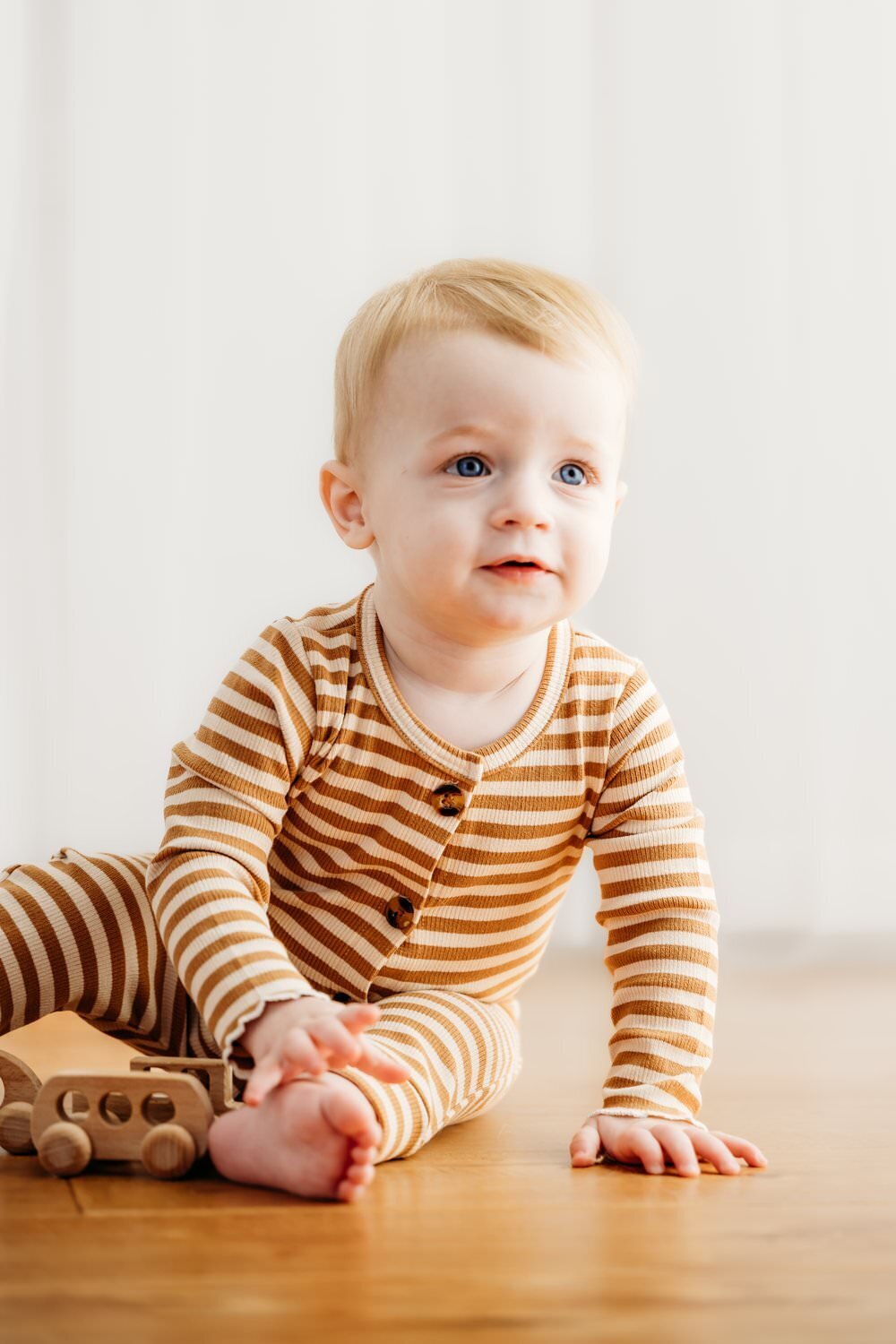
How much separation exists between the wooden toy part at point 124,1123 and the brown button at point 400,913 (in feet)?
0.72

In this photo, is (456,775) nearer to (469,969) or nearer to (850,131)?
(469,969)

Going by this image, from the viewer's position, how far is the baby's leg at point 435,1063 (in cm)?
91

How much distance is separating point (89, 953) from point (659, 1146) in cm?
43

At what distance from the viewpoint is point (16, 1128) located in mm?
912

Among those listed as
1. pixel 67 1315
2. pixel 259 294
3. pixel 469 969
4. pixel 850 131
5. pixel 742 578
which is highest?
pixel 850 131

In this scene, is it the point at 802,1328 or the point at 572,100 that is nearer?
the point at 802,1328

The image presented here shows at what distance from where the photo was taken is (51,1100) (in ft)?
2.90

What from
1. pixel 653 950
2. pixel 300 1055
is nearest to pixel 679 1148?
pixel 653 950

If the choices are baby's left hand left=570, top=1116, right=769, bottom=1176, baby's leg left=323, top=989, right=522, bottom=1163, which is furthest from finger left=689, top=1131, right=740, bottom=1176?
baby's leg left=323, top=989, right=522, bottom=1163

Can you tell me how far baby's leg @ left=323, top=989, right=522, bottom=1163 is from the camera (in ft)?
3.00

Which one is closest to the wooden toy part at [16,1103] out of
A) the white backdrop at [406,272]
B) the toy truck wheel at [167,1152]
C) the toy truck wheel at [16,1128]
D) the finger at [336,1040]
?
the toy truck wheel at [16,1128]

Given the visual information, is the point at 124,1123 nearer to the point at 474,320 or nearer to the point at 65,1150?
the point at 65,1150

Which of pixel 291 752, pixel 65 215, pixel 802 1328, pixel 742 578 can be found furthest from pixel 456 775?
pixel 65 215

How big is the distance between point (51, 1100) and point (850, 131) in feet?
5.22
